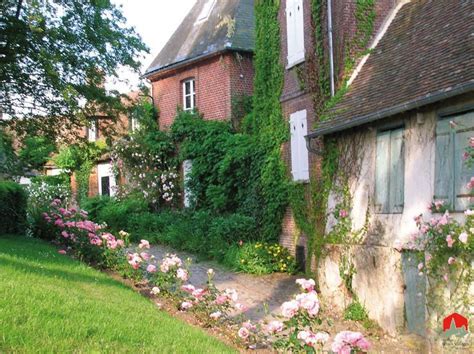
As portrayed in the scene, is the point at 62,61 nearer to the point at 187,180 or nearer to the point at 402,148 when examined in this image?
the point at 187,180

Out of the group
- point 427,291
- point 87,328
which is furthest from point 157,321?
point 427,291

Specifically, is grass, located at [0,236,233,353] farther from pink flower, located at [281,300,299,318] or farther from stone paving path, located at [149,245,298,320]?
stone paving path, located at [149,245,298,320]

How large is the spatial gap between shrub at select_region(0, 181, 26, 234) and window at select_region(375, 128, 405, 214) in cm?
969

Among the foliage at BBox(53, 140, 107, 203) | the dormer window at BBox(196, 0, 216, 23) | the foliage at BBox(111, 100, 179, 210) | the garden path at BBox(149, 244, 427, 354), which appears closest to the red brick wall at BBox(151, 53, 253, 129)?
the foliage at BBox(111, 100, 179, 210)

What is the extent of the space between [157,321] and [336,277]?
4.89m

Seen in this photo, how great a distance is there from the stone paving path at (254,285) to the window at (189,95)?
23.0ft

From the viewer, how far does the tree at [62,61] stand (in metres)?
13.9

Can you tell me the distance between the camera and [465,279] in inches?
307

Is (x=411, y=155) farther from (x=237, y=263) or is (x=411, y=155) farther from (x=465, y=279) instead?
(x=237, y=263)

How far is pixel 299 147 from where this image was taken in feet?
45.6

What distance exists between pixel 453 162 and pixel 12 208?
11455 millimetres

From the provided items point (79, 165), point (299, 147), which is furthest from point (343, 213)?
point (79, 165)

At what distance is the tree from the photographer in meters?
13.9

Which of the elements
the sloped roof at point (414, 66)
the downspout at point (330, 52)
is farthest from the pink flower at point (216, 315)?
the downspout at point (330, 52)
